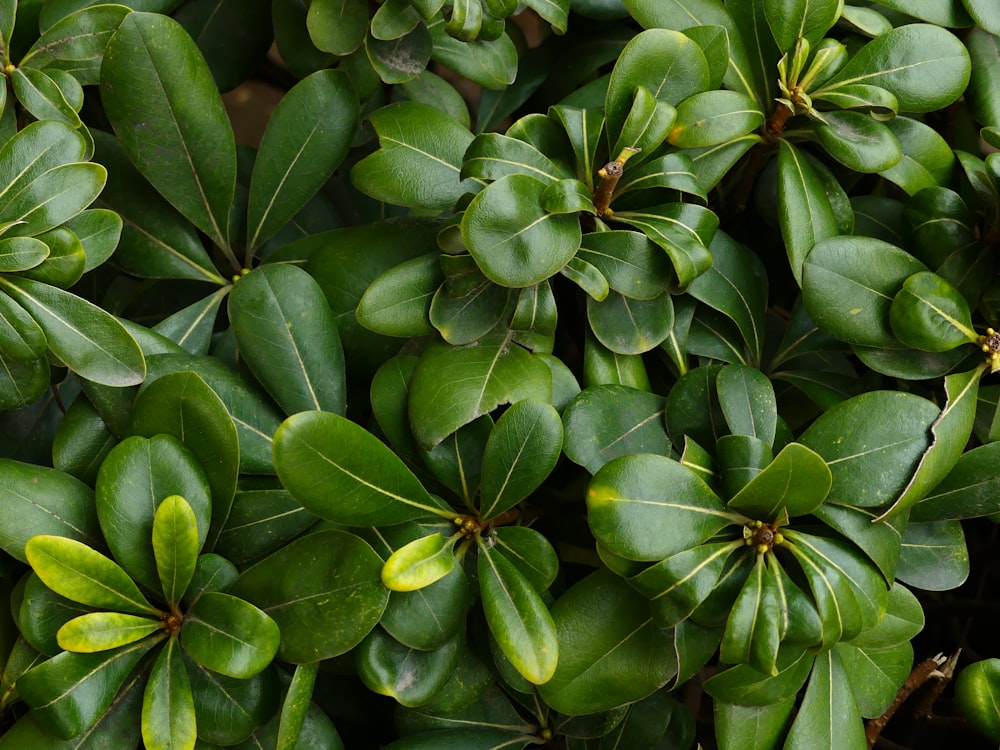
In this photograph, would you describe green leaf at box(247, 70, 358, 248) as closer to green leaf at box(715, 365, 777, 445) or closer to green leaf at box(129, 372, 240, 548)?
green leaf at box(129, 372, 240, 548)

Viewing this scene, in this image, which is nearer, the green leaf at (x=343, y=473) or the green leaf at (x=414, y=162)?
the green leaf at (x=343, y=473)

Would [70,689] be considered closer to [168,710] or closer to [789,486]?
[168,710]

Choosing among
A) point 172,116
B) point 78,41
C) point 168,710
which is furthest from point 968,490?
point 78,41

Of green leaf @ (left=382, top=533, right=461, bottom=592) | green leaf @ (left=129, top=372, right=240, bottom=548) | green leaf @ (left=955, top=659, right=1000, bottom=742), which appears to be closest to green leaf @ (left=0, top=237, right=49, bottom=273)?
green leaf @ (left=129, top=372, right=240, bottom=548)

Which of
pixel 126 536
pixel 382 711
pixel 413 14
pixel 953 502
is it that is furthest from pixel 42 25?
pixel 953 502

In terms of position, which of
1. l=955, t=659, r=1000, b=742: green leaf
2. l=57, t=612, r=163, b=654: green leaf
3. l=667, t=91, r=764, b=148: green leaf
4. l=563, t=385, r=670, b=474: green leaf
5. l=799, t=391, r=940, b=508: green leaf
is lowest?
l=955, t=659, r=1000, b=742: green leaf

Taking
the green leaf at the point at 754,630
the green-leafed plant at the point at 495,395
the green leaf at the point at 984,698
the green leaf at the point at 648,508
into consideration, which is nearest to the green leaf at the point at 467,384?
the green-leafed plant at the point at 495,395

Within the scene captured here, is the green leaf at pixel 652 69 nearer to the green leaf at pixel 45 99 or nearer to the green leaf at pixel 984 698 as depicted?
the green leaf at pixel 45 99
